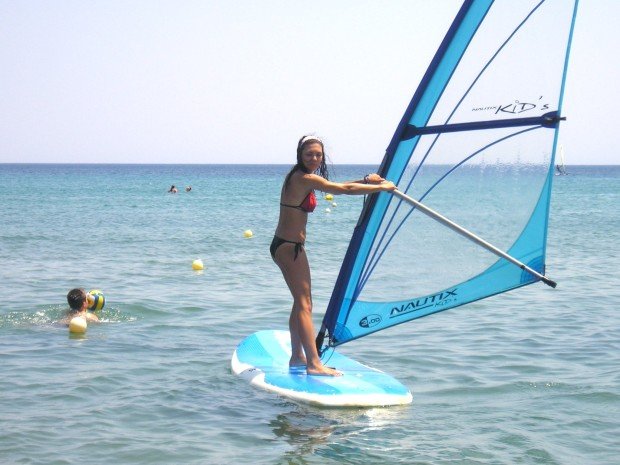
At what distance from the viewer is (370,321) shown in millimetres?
6203

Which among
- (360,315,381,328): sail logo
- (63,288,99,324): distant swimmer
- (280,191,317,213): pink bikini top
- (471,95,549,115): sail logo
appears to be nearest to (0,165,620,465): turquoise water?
(63,288,99,324): distant swimmer

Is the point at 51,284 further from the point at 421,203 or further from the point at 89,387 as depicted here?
the point at 421,203

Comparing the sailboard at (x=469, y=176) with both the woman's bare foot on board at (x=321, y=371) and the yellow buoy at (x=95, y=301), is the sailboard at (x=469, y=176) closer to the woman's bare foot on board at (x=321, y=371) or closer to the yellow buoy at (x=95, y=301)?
the woman's bare foot on board at (x=321, y=371)

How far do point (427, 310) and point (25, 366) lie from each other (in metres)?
3.59

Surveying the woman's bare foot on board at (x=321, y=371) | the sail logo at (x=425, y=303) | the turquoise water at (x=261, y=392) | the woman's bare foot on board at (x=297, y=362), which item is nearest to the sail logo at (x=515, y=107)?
the sail logo at (x=425, y=303)

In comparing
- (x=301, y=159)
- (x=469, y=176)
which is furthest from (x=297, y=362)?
(x=469, y=176)

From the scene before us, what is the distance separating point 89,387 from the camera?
680 cm

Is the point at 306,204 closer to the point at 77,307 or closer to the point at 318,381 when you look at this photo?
the point at 318,381

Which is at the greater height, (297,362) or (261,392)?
(297,362)

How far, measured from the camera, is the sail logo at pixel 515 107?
17.3ft

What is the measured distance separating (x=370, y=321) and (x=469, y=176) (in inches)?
50.3

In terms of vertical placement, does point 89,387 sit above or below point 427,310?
below

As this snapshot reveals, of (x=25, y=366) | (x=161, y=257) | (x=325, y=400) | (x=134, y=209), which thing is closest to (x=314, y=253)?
(x=161, y=257)

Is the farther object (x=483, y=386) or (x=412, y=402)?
(x=483, y=386)
